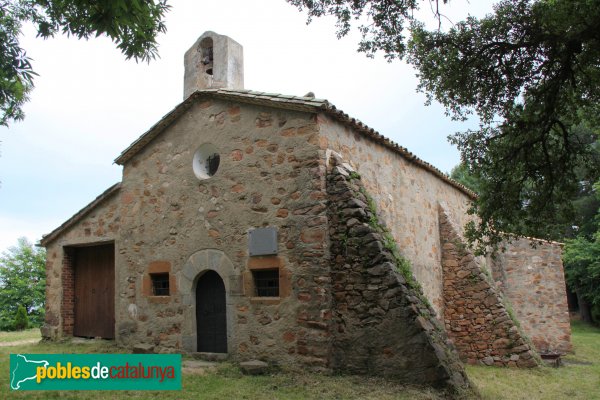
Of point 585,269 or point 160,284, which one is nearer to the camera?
point 160,284

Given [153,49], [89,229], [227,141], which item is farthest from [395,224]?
[89,229]

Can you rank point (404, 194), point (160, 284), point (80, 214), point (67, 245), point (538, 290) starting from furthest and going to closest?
point (538, 290)
point (67, 245)
point (80, 214)
point (404, 194)
point (160, 284)

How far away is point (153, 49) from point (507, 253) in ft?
42.9

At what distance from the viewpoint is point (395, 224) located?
9.79m

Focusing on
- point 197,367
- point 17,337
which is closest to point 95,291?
point 17,337

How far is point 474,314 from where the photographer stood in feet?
35.2

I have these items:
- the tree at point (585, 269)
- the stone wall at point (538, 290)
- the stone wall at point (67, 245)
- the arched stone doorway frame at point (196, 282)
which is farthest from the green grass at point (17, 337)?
the tree at point (585, 269)

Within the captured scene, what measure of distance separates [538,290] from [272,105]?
11120 millimetres

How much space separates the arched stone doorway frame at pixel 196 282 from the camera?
8.27 meters

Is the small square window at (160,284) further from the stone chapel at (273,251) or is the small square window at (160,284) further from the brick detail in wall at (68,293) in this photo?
the brick detail in wall at (68,293)

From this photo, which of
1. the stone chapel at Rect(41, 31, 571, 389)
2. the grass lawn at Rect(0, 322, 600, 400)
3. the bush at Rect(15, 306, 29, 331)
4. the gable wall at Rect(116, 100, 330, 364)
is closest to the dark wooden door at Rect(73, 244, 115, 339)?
the stone chapel at Rect(41, 31, 571, 389)

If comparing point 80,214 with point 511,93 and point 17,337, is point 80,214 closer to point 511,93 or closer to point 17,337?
point 17,337

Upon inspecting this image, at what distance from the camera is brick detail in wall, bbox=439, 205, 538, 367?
9930 mm

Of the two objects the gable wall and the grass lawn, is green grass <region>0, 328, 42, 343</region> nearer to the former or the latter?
the grass lawn
